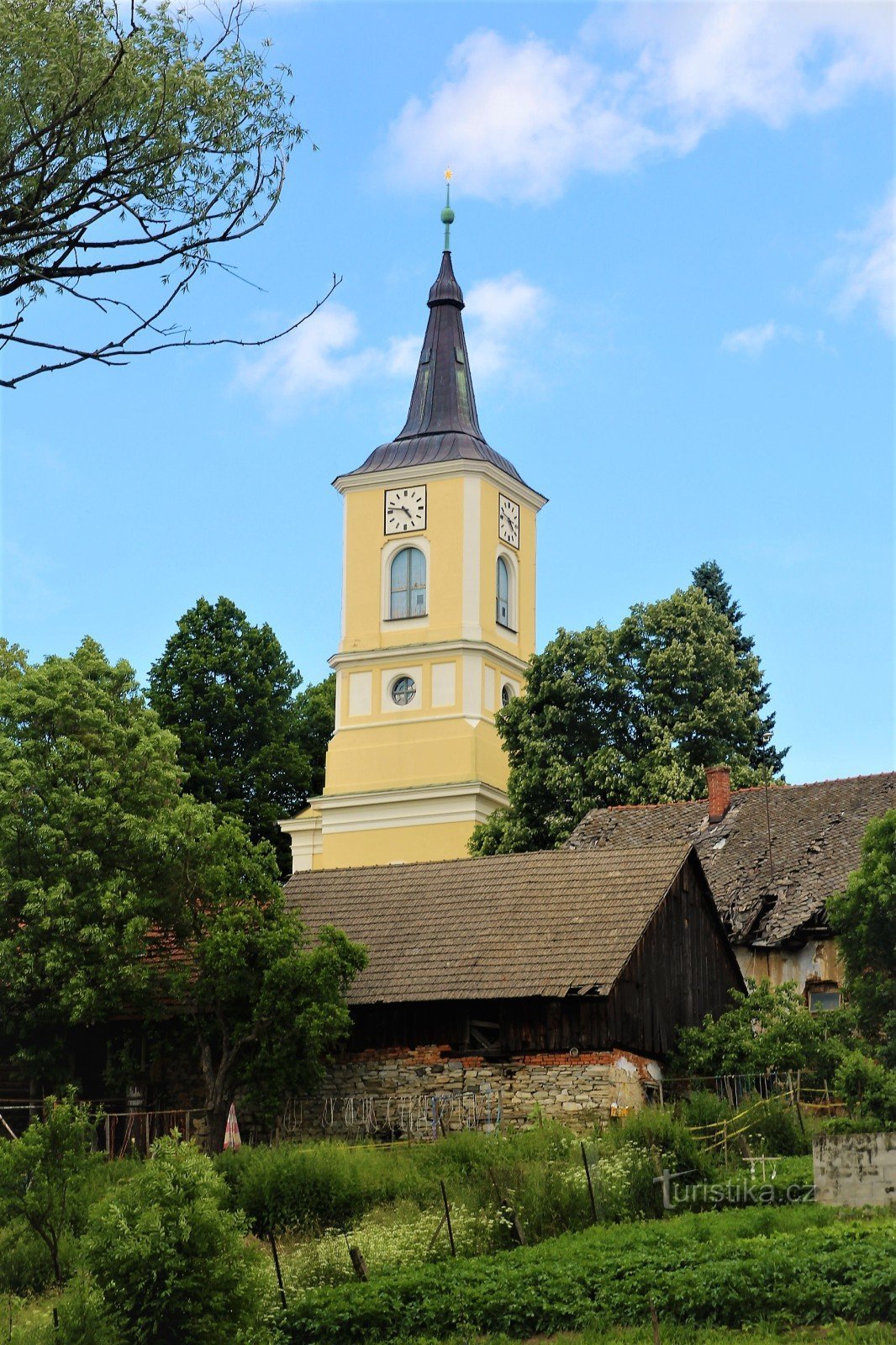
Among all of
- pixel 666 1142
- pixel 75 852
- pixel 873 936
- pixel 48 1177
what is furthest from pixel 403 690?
pixel 48 1177

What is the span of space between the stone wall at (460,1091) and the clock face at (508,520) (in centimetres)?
3414

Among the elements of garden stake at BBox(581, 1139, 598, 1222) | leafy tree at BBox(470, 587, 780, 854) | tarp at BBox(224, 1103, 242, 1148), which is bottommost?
garden stake at BBox(581, 1139, 598, 1222)

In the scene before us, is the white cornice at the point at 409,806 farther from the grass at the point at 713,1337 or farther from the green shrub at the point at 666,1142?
the grass at the point at 713,1337

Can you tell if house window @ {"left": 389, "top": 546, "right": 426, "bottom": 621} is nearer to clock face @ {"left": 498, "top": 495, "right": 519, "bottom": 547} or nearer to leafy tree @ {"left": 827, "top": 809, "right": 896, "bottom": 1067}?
clock face @ {"left": 498, "top": 495, "right": 519, "bottom": 547}

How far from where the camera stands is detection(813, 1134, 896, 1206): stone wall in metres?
22.2

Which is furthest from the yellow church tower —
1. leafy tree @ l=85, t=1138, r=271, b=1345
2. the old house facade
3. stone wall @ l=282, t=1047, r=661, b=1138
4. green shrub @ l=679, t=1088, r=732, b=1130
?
leafy tree @ l=85, t=1138, r=271, b=1345

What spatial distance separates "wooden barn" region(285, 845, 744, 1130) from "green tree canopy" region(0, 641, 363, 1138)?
1368 millimetres

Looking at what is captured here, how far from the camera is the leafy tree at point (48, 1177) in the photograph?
71.4ft

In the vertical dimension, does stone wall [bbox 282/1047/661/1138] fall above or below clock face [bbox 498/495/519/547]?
below

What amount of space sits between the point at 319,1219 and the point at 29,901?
8085 millimetres

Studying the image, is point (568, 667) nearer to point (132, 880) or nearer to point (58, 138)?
point (132, 880)

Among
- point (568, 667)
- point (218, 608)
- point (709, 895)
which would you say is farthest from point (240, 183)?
point (218, 608)

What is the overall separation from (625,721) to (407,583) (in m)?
17.1

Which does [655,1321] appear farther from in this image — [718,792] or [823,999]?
[718,792]
